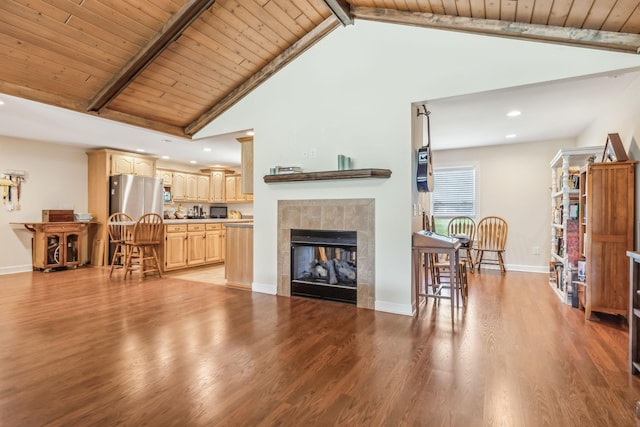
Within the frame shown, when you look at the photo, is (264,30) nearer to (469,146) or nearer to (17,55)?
(17,55)

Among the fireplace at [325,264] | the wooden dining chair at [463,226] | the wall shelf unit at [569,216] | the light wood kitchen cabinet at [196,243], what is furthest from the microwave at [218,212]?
the wall shelf unit at [569,216]

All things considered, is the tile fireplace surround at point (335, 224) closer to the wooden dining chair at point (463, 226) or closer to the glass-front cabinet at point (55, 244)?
the wooden dining chair at point (463, 226)

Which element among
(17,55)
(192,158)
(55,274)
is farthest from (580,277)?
(55,274)

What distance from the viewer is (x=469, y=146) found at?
244 inches

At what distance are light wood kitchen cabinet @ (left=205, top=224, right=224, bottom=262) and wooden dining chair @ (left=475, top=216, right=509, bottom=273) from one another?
491 cm

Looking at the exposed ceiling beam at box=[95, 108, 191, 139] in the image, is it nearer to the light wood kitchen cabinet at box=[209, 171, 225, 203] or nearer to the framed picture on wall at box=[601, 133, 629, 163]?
the light wood kitchen cabinet at box=[209, 171, 225, 203]

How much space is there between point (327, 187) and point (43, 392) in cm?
291

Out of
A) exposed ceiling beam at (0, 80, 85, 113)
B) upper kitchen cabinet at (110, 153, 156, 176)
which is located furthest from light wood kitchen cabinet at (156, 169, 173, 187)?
exposed ceiling beam at (0, 80, 85, 113)

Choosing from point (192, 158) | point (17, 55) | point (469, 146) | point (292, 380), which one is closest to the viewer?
point (292, 380)

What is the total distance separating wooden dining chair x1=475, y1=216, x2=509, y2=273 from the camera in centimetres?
582

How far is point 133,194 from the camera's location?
6.32m

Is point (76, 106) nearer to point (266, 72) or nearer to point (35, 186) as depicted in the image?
point (266, 72)

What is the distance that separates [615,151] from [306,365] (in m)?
Result: 3.52

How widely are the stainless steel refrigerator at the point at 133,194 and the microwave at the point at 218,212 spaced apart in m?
1.94
